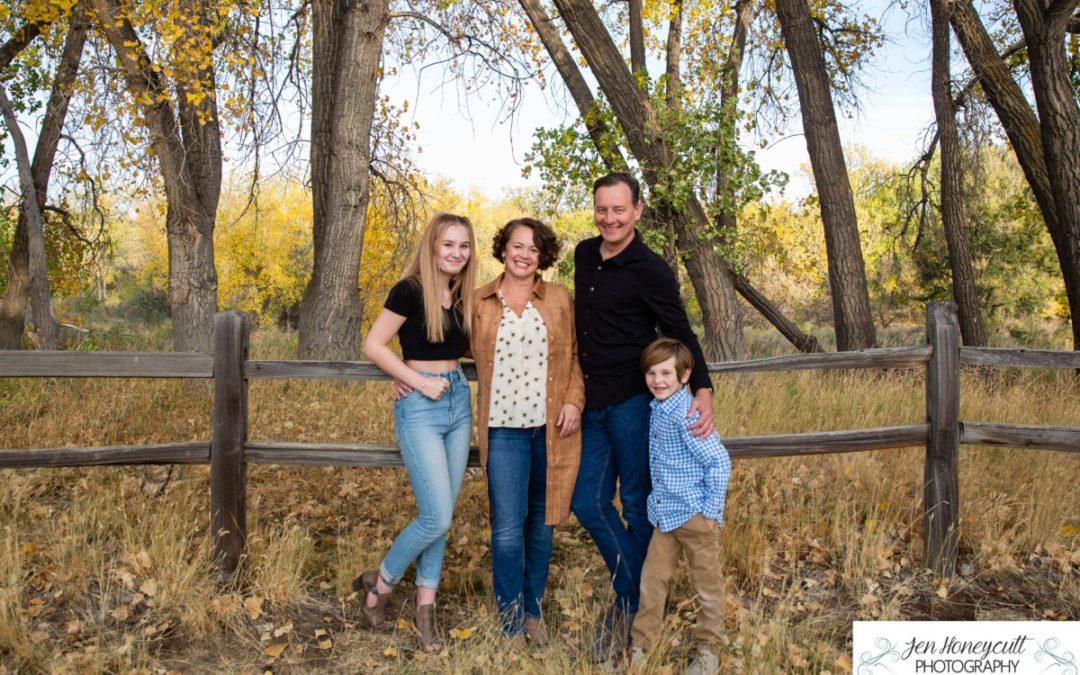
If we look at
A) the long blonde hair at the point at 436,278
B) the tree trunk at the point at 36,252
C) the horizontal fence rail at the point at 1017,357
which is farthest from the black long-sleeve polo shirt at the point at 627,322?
the tree trunk at the point at 36,252

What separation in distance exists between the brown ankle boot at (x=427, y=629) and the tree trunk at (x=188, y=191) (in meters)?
5.86

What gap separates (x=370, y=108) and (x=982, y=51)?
6764mm

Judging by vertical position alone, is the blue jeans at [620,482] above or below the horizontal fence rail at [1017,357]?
below

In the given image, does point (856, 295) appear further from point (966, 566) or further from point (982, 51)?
point (966, 566)

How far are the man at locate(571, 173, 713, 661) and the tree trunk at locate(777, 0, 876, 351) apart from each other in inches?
276

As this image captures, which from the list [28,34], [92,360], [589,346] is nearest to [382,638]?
[589,346]

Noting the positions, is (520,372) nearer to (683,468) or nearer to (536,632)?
(683,468)

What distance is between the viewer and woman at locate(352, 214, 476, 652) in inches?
152

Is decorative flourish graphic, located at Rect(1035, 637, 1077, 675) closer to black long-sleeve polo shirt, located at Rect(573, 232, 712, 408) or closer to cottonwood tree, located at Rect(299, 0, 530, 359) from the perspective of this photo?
black long-sleeve polo shirt, located at Rect(573, 232, 712, 408)

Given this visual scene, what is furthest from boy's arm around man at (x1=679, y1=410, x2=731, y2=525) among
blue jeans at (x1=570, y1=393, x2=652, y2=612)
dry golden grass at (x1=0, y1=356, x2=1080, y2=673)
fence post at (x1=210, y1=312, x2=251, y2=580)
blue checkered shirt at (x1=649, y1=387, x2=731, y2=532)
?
fence post at (x1=210, y1=312, x2=251, y2=580)

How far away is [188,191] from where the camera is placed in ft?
30.1

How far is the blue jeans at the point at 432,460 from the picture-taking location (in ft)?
12.8

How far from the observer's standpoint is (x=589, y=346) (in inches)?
153

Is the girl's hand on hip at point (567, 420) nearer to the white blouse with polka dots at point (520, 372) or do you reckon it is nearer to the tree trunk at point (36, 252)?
the white blouse with polka dots at point (520, 372)
